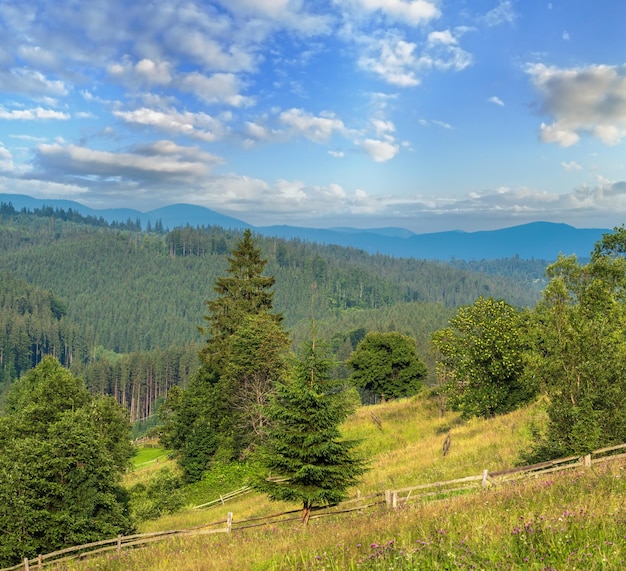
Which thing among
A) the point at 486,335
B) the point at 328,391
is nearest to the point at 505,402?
the point at 486,335

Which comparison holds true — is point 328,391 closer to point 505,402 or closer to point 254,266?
point 505,402

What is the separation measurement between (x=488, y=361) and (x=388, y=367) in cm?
3725

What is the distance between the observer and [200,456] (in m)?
36.5

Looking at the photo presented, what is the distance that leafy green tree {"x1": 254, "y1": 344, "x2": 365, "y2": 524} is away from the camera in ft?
40.9

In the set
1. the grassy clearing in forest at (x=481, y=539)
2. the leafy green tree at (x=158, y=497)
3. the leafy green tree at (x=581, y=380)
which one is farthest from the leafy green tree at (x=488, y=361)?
the leafy green tree at (x=158, y=497)

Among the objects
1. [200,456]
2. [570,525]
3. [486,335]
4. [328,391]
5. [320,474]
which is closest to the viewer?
[570,525]

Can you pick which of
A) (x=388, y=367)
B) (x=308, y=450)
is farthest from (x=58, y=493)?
→ (x=388, y=367)

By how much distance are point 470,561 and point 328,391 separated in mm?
8213

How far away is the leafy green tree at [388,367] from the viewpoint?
66750 millimetres

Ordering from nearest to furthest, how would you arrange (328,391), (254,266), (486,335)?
(328,391)
(486,335)
(254,266)

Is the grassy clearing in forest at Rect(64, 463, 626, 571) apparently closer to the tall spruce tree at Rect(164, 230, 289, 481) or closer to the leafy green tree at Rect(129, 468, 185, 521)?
the leafy green tree at Rect(129, 468, 185, 521)

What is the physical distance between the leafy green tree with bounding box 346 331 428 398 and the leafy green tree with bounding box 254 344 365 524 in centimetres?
5436

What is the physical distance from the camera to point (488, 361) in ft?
99.2

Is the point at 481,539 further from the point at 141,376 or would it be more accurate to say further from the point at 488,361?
the point at 141,376
